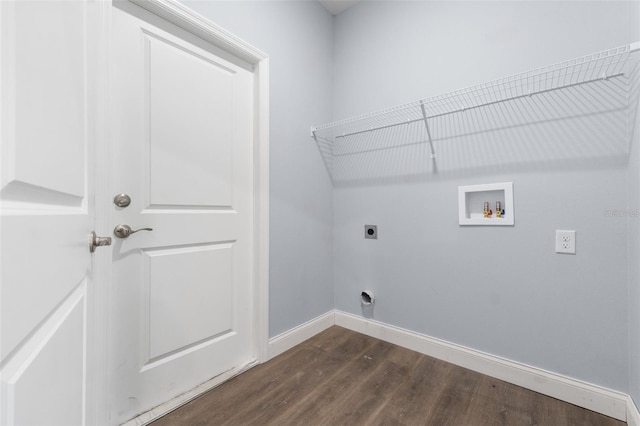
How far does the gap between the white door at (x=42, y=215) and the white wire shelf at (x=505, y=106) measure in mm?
1726

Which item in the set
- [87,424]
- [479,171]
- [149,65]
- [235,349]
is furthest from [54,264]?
[479,171]

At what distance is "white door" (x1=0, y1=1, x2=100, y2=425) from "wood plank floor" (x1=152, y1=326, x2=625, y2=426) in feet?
2.99

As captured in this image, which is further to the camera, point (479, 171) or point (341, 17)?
point (341, 17)

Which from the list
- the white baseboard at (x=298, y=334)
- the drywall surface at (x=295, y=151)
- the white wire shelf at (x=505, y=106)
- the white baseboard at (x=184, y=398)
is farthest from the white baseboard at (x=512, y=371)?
the white wire shelf at (x=505, y=106)

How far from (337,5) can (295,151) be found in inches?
52.2

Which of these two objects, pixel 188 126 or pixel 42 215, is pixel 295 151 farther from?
pixel 42 215

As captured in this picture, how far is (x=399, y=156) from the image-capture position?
2.02 m

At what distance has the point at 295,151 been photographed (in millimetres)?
2045

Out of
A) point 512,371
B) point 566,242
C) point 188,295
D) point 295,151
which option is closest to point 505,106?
point 566,242

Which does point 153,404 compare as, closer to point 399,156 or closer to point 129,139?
point 129,139

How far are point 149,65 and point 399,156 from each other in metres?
1.60

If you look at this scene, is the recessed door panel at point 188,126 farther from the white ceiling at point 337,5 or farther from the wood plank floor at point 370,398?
the white ceiling at point 337,5

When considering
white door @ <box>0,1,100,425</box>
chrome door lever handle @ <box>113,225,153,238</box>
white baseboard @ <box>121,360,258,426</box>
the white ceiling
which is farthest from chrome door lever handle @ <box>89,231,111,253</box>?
the white ceiling

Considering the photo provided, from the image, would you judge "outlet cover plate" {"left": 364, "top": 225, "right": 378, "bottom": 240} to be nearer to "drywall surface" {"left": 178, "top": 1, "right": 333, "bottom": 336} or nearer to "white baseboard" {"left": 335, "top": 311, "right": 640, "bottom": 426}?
"drywall surface" {"left": 178, "top": 1, "right": 333, "bottom": 336}
